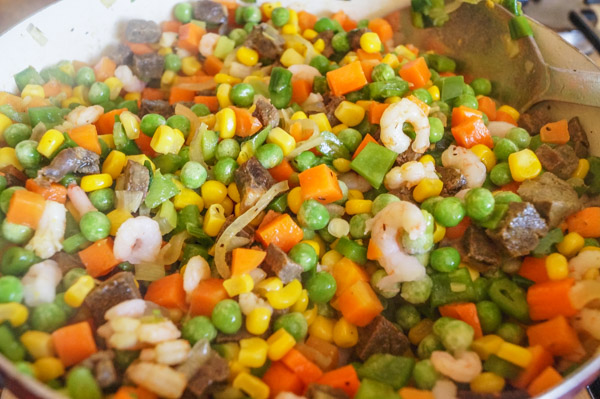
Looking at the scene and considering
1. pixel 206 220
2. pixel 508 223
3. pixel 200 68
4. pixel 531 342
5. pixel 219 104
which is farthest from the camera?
pixel 200 68

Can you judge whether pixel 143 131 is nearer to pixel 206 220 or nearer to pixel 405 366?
pixel 206 220

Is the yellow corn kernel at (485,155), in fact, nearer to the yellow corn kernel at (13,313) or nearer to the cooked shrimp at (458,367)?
the cooked shrimp at (458,367)

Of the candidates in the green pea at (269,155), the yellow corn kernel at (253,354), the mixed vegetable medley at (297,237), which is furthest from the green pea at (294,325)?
the green pea at (269,155)

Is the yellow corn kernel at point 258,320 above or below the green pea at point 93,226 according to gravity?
below

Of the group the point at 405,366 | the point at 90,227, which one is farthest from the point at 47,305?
the point at 405,366

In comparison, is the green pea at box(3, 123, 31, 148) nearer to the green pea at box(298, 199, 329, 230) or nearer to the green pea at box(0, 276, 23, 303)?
the green pea at box(0, 276, 23, 303)

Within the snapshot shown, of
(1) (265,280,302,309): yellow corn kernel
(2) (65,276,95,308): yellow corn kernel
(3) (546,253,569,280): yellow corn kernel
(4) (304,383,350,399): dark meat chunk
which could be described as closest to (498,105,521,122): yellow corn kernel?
(3) (546,253,569,280): yellow corn kernel
